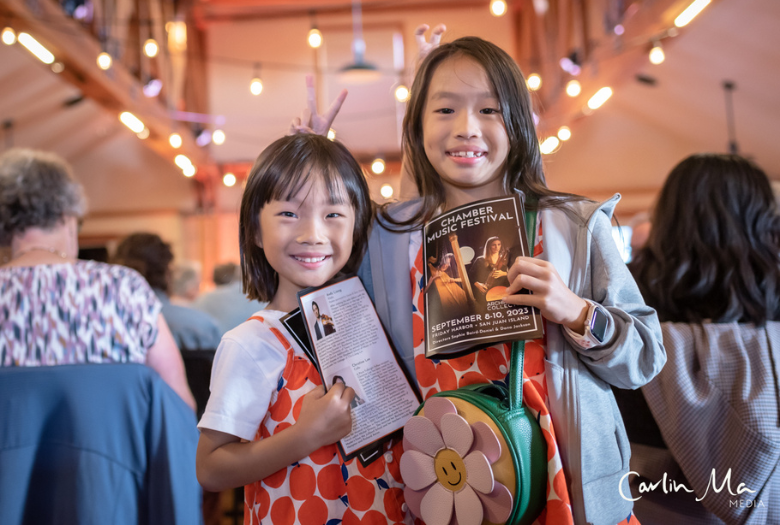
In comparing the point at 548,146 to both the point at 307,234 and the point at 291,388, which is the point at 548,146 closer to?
the point at 307,234

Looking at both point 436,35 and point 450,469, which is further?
point 436,35

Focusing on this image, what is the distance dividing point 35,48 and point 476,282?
194 inches

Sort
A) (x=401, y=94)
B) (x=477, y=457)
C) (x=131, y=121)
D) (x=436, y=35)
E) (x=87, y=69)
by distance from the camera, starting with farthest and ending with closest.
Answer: (x=131, y=121) < (x=87, y=69) < (x=401, y=94) < (x=436, y=35) < (x=477, y=457)

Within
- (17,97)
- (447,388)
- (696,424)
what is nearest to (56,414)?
(447,388)

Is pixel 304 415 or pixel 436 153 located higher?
pixel 436 153

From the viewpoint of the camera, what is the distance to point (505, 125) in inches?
44.5

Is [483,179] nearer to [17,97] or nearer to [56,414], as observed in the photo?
[56,414]

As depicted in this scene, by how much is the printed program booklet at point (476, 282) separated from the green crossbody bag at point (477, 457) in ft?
0.20

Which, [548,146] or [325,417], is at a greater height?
[548,146]

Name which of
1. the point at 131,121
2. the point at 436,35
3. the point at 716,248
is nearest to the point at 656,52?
the point at 716,248

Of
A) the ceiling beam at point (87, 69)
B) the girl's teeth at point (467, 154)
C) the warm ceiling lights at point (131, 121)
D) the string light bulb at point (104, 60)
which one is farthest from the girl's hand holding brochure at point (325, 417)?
the warm ceiling lights at point (131, 121)

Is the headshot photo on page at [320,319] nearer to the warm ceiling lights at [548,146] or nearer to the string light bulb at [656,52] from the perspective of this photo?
the warm ceiling lights at [548,146]

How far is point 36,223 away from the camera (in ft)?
5.98

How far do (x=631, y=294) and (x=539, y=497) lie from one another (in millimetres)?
383
